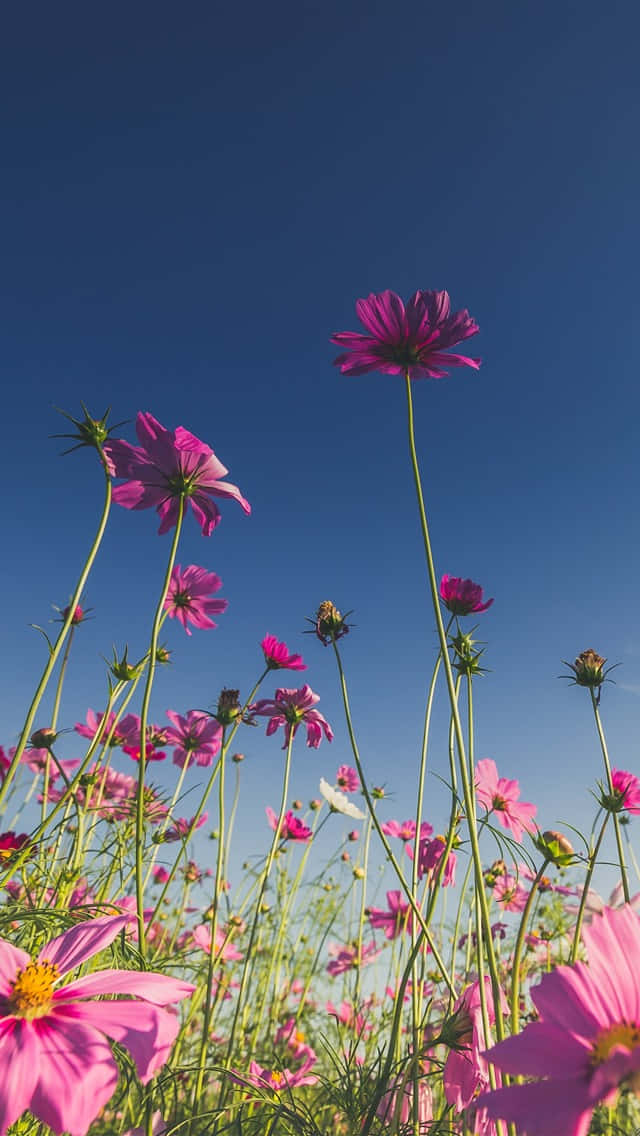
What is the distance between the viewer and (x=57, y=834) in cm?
115

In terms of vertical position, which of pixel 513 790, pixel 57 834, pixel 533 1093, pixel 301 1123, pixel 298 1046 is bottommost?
pixel 298 1046

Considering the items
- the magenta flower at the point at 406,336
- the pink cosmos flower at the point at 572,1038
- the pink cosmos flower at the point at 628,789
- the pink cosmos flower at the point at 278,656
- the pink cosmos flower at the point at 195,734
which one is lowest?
the pink cosmos flower at the point at 572,1038

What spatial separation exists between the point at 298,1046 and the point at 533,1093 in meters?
2.64

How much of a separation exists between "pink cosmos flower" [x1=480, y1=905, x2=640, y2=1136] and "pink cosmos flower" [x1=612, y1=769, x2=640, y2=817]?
82 cm

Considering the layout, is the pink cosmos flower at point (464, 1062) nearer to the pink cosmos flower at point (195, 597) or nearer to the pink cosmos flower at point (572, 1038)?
the pink cosmos flower at point (572, 1038)

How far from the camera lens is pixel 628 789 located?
3.83 ft

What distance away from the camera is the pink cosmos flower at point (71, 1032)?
0.37m

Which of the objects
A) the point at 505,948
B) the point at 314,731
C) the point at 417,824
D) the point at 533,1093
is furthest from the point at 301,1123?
the point at 505,948

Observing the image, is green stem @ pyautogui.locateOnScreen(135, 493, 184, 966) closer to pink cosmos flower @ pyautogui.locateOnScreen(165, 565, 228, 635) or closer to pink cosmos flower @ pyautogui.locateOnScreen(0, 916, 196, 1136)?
pink cosmos flower @ pyautogui.locateOnScreen(0, 916, 196, 1136)

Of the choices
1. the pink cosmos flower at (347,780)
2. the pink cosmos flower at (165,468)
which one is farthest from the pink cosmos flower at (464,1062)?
the pink cosmos flower at (347,780)

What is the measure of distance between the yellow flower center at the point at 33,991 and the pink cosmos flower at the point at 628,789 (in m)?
0.95

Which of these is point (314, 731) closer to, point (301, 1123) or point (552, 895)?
point (301, 1123)

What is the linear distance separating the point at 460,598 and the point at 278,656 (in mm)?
482

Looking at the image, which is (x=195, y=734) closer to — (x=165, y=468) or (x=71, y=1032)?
(x=165, y=468)
